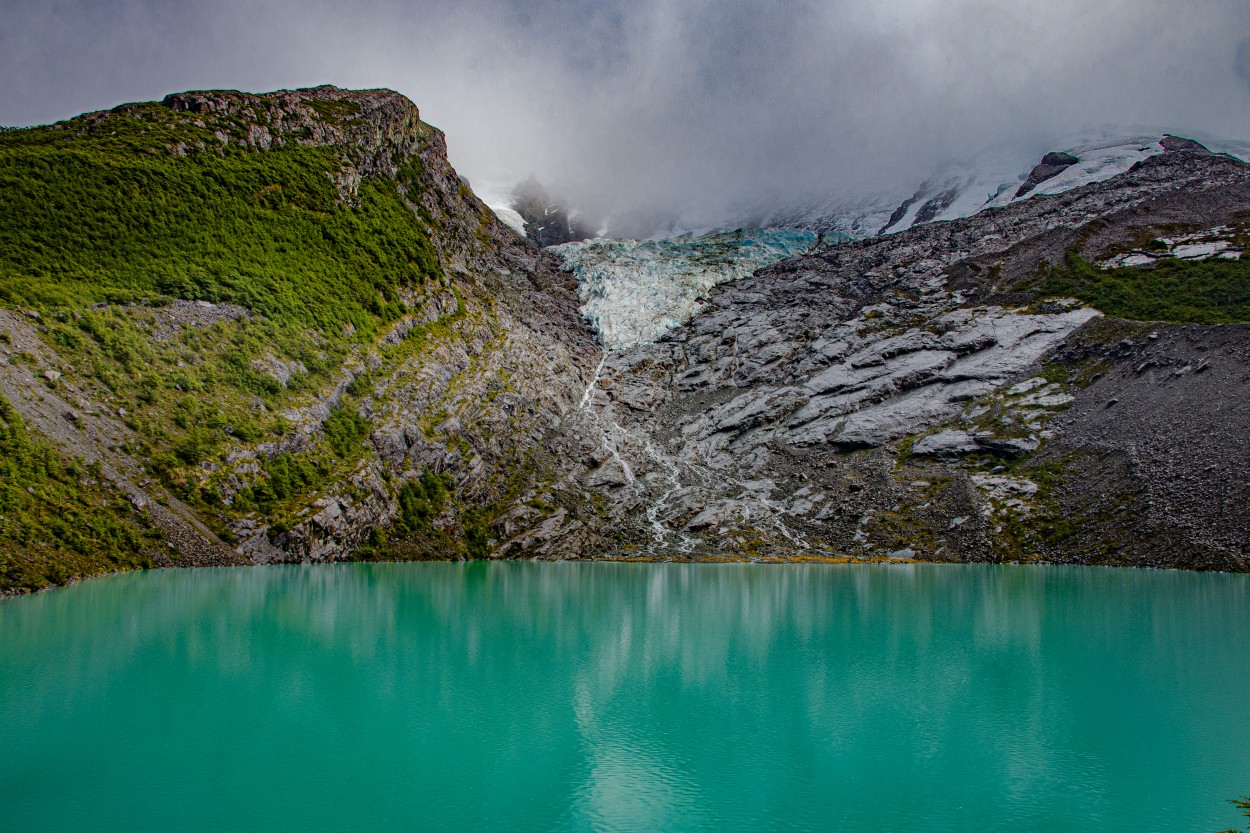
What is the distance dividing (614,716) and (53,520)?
41.3 meters

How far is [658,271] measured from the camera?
147m

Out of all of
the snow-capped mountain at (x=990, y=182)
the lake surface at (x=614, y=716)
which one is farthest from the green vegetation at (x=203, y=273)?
the snow-capped mountain at (x=990, y=182)

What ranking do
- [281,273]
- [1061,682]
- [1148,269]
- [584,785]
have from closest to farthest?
[584,785] → [1061,682] → [281,273] → [1148,269]

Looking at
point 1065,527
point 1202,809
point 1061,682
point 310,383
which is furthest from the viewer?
point 310,383

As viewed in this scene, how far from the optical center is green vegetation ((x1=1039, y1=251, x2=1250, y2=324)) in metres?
91.3

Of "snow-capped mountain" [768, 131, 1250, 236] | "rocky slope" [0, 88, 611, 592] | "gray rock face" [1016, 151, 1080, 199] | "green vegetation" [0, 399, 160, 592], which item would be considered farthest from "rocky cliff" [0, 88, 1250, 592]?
"gray rock face" [1016, 151, 1080, 199]

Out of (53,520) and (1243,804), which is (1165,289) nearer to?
(1243,804)

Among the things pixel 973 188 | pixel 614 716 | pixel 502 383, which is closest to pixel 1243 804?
pixel 614 716

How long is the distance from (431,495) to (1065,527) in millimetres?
60255

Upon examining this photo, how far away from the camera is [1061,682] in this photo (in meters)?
26.1

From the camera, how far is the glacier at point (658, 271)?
131125mm

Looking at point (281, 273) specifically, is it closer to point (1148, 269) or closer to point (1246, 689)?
point (1246, 689)

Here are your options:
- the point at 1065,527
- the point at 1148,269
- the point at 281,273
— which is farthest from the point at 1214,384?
the point at 281,273

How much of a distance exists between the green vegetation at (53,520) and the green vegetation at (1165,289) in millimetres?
107305
